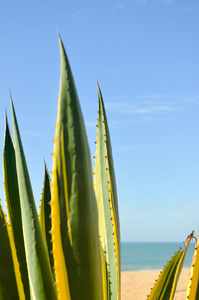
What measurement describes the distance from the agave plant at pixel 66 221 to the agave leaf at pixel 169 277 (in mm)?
142

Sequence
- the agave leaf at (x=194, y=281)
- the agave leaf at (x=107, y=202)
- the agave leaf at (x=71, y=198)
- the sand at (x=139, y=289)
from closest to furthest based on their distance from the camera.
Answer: the agave leaf at (x=71, y=198), the agave leaf at (x=194, y=281), the agave leaf at (x=107, y=202), the sand at (x=139, y=289)

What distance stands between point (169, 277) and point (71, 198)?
0.47 meters

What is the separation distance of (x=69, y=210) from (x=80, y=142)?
121 mm

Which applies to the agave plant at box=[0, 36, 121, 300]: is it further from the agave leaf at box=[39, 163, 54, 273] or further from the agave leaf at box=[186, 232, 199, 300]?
the agave leaf at box=[186, 232, 199, 300]

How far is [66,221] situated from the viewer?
688 millimetres

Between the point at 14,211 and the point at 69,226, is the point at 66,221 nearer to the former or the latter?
the point at 69,226

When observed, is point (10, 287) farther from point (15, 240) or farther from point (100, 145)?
point (100, 145)

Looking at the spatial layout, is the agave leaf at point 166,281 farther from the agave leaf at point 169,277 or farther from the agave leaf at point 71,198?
the agave leaf at point 71,198

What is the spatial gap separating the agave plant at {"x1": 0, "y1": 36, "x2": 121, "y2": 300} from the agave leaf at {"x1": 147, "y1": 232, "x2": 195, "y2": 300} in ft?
0.47

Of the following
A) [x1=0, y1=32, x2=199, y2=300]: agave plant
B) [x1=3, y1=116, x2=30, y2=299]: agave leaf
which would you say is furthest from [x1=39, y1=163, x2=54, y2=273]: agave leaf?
[x1=3, y1=116, x2=30, y2=299]: agave leaf

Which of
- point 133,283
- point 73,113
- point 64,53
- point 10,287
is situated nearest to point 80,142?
point 73,113

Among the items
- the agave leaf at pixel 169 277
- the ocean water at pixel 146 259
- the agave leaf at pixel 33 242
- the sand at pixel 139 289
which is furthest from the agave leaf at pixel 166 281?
the ocean water at pixel 146 259

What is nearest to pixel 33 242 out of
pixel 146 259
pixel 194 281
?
pixel 194 281

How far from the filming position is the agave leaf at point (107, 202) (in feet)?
3.01
